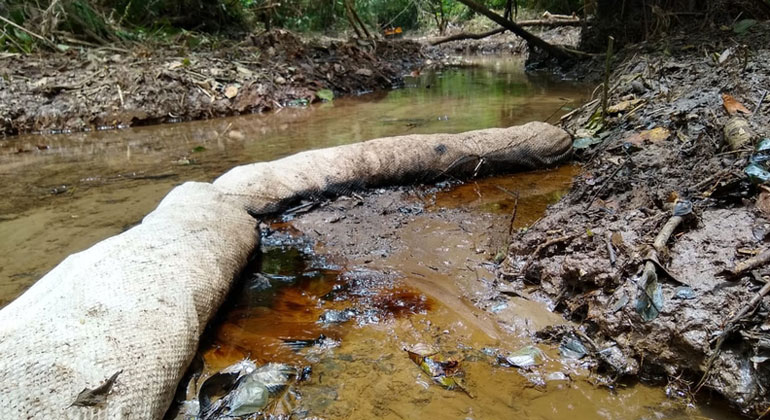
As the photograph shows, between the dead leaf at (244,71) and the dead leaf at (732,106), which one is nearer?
the dead leaf at (732,106)

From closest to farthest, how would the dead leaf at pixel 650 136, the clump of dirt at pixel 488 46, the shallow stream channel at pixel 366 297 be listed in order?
the shallow stream channel at pixel 366 297 → the dead leaf at pixel 650 136 → the clump of dirt at pixel 488 46

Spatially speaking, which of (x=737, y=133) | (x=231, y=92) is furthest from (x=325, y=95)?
(x=737, y=133)

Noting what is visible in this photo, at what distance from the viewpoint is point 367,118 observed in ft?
22.3

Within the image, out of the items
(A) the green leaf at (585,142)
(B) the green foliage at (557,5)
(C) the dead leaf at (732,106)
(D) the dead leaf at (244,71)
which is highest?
(B) the green foliage at (557,5)

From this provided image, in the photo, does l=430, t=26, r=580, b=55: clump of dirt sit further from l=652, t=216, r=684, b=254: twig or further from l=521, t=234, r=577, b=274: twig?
l=652, t=216, r=684, b=254: twig

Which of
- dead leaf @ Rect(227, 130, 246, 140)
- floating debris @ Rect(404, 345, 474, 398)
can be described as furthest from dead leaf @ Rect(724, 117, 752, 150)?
dead leaf @ Rect(227, 130, 246, 140)

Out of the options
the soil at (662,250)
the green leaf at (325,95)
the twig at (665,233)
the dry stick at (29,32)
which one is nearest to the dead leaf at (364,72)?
the green leaf at (325,95)

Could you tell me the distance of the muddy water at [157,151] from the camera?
3250mm

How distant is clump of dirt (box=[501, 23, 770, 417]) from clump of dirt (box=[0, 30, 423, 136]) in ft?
19.3

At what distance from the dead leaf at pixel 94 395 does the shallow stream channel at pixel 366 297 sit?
0.93ft

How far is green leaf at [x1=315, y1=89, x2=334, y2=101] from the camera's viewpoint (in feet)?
28.8

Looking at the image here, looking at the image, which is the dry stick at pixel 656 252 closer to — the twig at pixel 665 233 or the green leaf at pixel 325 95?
the twig at pixel 665 233

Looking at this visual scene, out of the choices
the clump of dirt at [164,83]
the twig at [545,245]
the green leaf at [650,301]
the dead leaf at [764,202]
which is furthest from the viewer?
the clump of dirt at [164,83]

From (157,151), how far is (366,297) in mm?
4011
